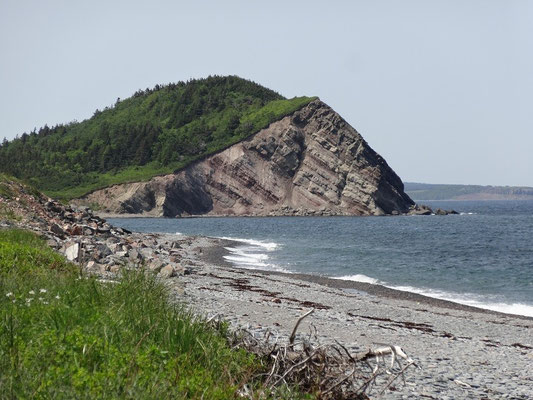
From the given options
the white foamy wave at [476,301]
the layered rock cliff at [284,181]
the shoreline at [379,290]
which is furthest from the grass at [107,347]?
the layered rock cliff at [284,181]

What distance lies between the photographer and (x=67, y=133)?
19350 centimetres

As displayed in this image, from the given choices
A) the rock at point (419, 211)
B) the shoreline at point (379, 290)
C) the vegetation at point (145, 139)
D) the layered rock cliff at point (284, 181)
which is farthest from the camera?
the vegetation at point (145, 139)

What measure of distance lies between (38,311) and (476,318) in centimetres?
1825

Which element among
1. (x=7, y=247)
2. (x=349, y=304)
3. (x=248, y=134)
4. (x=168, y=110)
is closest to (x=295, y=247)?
(x=349, y=304)

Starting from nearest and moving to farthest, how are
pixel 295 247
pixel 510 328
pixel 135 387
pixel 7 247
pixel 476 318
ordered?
pixel 135 387
pixel 7 247
pixel 510 328
pixel 476 318
pixel 295 247

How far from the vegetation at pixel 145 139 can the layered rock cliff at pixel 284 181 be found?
519cm

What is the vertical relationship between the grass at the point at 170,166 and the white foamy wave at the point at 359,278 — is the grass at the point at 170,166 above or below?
above

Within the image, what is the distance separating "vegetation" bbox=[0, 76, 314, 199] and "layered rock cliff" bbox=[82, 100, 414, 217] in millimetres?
5193

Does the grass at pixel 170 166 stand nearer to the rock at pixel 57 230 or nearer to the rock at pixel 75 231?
the rock at pixel 75 231

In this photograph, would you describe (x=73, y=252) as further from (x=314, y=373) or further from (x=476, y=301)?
(x=476, y=301)

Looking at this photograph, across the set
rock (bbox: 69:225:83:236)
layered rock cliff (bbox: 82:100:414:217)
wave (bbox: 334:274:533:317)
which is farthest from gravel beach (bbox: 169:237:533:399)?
layered rock cliff (bbox: 82:100:414:217)

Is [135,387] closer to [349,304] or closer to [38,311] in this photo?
[38,311]

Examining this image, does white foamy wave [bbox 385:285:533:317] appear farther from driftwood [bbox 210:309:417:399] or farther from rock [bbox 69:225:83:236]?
driftwood [bbox 210:309:417:399]

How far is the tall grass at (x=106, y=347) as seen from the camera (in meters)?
5.30
